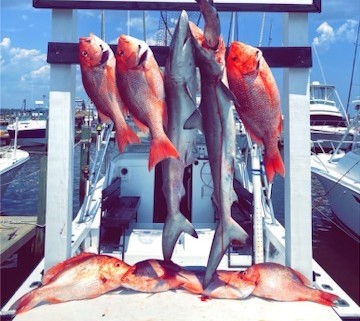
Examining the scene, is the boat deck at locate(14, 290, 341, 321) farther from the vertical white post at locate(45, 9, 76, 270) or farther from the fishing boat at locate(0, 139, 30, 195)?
the fishing boat at locate(0, 139, 30, 195)

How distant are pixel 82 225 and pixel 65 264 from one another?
106 inches

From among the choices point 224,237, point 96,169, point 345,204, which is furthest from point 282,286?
point 345,204

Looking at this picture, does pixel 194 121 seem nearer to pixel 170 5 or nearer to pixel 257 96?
pixel 257 96

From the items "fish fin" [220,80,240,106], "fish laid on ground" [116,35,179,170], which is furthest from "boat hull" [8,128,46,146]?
"fish fin" [220,80,240,106]

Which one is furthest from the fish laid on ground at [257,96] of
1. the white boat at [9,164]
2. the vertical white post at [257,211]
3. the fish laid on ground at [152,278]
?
the white boat at [9,164]

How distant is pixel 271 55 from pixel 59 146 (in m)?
1.44

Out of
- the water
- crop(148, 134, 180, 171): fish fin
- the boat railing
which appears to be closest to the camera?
crop(148, 134, 180, 171): fish fin

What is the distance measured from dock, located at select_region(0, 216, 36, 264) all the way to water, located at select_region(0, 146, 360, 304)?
14.0 feet

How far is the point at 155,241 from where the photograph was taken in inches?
214

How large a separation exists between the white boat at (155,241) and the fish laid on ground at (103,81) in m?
0.90

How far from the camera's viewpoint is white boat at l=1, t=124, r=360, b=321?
7.02 ft

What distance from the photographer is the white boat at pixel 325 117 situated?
78.0ft

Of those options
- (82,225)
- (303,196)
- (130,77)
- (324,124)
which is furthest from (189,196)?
(324,124)

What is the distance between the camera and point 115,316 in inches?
81.7
